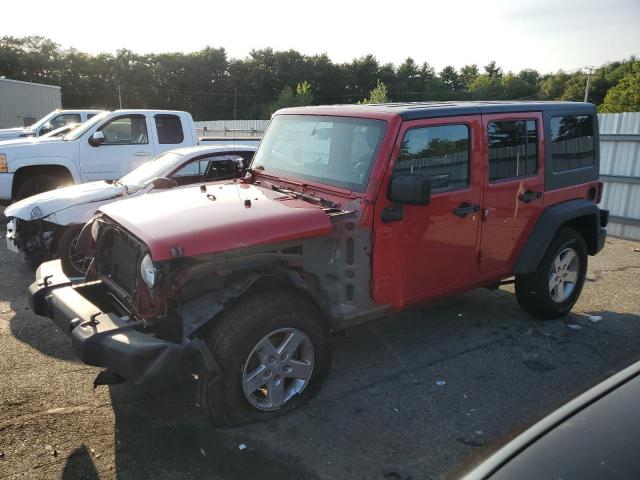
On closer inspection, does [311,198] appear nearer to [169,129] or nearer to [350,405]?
[350,405]

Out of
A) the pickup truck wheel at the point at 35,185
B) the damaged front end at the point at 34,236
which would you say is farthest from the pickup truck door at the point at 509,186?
the pickup truck wheel at the point at 35,185

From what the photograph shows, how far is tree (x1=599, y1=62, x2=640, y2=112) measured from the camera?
56.0 meters

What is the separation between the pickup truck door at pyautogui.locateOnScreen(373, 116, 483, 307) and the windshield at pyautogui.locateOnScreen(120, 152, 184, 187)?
12.4ft

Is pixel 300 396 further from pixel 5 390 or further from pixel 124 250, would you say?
pixel 5 390

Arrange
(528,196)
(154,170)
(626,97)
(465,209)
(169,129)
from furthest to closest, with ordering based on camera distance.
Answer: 1. (626,97)
2. (169,129)
3. (154,170)
4. (528,196)
5. (465,209)

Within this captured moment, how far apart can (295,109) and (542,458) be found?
368cm

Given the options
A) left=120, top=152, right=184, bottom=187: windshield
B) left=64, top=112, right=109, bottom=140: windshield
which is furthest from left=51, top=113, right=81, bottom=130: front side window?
left=120, top=152, right=184, bottom=187: windshield

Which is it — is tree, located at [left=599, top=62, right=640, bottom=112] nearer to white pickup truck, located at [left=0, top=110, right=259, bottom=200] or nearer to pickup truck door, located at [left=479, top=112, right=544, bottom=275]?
white pickup truck, located at [left=0, top=110, right=259, bottom=200]

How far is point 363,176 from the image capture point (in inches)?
144

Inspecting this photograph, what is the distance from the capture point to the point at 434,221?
3.92m

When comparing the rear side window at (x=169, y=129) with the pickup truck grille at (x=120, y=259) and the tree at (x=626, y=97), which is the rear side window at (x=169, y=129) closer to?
the pickup truck grille at (x=120, y=259)

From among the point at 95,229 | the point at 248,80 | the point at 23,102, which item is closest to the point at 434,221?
the point at 95,229

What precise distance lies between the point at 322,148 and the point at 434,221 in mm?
1065

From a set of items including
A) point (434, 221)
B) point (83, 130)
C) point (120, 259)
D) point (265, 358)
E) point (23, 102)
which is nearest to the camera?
point (265, 358)
